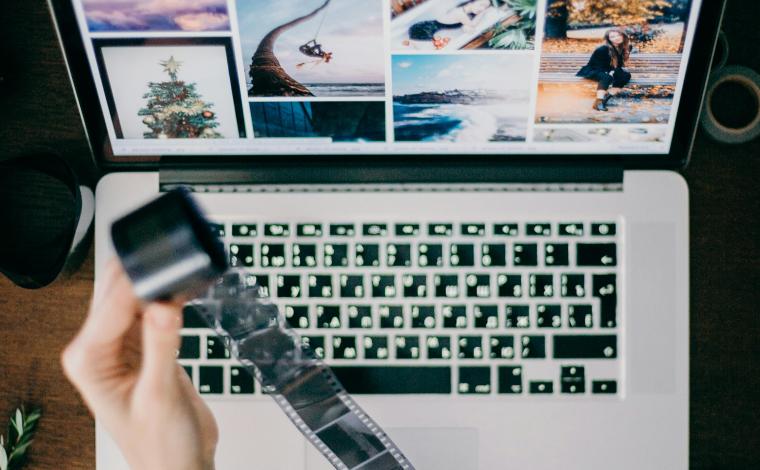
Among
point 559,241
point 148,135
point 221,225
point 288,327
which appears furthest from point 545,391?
point 148,135

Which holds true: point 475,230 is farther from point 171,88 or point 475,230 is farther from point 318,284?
point 171,88

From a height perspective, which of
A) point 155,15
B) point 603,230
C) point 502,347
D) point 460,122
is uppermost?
point 155,15

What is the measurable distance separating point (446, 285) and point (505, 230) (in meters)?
0.09

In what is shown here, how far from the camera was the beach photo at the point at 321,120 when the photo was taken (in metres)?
0.62

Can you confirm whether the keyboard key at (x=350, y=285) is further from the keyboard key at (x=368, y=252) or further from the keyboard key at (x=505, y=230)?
the keyboard key at (x=505, y=230)

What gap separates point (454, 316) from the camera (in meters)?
0.66

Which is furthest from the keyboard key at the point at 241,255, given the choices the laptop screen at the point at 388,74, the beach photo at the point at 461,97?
the beach photo at the point at 461,97

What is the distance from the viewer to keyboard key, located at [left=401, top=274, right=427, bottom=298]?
66cm

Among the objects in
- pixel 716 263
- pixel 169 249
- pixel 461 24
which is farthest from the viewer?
pixel 716 263

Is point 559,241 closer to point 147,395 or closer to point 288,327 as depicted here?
point 288,327

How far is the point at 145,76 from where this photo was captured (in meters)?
0.62

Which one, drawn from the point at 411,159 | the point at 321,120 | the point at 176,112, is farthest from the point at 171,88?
the point at 411,159

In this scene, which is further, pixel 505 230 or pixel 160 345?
pixel 505 230

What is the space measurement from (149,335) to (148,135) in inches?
10.1
